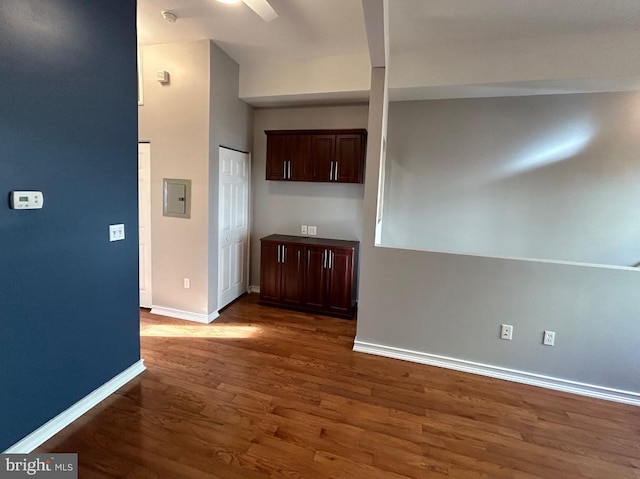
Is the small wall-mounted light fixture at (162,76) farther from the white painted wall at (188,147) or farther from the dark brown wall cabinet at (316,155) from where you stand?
the dark brown wall cabinet at (316,155)

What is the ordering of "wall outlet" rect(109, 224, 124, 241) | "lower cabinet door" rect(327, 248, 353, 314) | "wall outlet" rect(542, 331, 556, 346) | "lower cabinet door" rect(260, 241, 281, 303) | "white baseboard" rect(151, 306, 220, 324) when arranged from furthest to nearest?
"lower cabinet door" rect(260, 241, 281, 303), "lower cabinet door" rect(327, 248, 353, 314), "white baseboard" rect(151, 306, 220, 324), "wall outlet" rect(542, 331, 556, 346), "wall outlet" rect(109, 224, 124, 241)

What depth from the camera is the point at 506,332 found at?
260cm

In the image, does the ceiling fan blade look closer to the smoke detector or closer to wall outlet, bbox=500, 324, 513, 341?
the smoke detector

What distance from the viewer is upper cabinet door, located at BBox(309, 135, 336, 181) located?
3.79 meters

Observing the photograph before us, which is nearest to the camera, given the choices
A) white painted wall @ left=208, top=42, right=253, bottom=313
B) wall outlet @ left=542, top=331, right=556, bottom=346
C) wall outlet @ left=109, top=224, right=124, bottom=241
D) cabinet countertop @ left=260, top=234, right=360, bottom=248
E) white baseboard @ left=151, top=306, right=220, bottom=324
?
wall outlet @ left=109, top=224, right=124, bottom=241

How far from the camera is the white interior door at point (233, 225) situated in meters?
3.71

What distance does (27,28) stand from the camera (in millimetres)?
1616

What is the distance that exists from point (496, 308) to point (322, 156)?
2447 mm

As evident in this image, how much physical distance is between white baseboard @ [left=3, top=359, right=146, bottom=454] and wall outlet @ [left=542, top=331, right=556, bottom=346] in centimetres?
321

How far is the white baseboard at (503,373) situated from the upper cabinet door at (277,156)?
2247 millimetres

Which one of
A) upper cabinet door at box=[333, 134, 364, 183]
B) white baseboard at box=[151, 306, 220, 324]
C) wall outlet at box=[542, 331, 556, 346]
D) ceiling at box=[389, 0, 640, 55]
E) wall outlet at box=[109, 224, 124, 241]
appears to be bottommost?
white baseboard at box=[151, 306, 220, 324]

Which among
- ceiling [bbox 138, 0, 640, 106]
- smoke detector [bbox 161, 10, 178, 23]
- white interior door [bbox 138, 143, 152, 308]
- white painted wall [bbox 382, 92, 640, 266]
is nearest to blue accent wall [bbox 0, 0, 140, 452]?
smoke detector [bbox 161, 10, 178, 23]

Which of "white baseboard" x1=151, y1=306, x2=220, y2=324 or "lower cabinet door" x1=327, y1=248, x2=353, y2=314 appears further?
"lower cabinet door" x1=327, y1=248, x2=353, y2=314

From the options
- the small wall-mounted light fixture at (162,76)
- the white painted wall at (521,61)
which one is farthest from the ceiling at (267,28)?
the white painted wall at (521,61)
